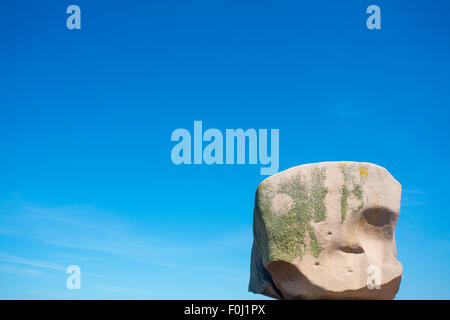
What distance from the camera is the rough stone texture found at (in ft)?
43.9

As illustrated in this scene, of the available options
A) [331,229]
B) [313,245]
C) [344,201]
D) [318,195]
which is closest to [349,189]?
[344,201]

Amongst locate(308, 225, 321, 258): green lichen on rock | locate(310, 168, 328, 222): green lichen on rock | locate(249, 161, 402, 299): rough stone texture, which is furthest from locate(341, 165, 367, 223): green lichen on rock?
locate(308, 225, 321, 258): green lichen on rock

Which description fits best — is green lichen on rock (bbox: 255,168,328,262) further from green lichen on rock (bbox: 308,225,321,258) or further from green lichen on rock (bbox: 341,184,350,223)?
green lichen on rock (bbox: 341,184,350,223)

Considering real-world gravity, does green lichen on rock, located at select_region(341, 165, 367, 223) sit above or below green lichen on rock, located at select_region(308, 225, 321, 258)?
above

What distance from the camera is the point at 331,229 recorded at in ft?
44.1

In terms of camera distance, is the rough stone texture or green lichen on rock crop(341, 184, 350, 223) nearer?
the rough stone texture

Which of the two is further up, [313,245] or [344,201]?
[344,201]

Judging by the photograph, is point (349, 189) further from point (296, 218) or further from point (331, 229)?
point (296, 218)

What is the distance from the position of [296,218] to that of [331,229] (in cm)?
105

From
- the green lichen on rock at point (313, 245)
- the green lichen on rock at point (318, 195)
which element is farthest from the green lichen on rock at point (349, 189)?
the green lichen on rock at point (313, 245)

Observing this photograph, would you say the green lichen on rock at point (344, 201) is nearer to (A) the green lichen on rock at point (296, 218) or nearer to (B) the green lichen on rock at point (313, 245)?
(A) the green lichen on rock at point (296, 218)

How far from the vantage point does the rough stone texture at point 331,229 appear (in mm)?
13391
